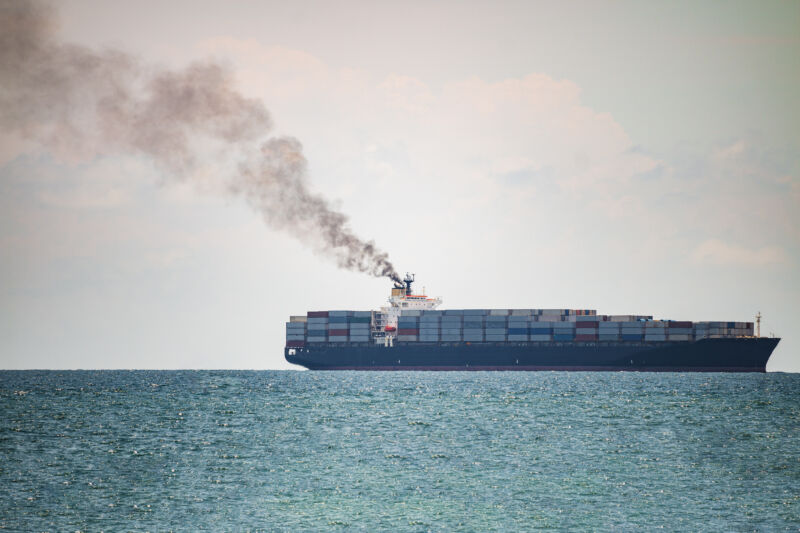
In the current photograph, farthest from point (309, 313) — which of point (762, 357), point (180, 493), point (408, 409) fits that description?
point (180, 493)

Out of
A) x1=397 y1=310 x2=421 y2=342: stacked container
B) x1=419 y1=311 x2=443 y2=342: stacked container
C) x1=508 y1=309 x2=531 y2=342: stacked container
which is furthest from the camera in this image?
x1=397 y1=310 x2=421 y2=342: stacked container

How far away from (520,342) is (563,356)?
601 cm

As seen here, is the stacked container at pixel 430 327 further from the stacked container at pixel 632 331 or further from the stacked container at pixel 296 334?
the stacked container at pixel 632 331

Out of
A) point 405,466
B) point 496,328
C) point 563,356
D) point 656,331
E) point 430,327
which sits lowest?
point 405,466

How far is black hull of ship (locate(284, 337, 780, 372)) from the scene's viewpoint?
411 feet

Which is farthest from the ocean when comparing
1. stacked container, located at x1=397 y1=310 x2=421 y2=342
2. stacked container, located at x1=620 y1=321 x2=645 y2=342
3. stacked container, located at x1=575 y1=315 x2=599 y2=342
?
stacked container, located at x1=397 y1=310 x2=421 y2=342

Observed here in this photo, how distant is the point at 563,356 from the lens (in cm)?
12912

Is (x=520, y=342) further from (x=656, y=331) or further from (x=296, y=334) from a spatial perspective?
(x=296, y=334)

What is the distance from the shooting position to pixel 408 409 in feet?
232

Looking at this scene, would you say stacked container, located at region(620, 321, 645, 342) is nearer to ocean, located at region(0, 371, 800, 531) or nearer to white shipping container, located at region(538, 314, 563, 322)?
white shipping container, located at region(538, 314, 563, 322)

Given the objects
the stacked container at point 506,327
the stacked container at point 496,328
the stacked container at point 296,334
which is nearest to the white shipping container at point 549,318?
the stacked container at point 506,327

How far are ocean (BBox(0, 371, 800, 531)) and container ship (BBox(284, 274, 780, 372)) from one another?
49.7 metres

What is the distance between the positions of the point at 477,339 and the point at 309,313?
26389 mm

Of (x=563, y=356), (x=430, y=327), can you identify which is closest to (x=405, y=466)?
(x=563, y=356)
